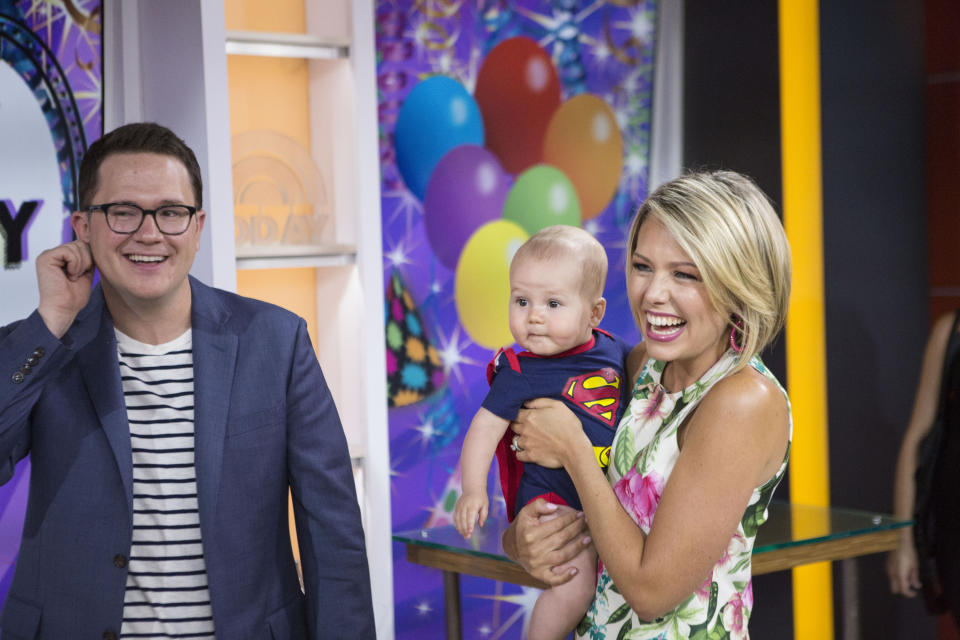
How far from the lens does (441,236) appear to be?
13.1 ft

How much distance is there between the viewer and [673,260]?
1846 millimetres

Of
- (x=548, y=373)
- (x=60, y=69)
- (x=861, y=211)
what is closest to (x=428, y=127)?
(x=60, y=69)

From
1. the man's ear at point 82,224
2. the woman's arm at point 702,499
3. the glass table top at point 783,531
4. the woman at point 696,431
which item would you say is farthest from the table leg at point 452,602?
the man's ear at point 82,224

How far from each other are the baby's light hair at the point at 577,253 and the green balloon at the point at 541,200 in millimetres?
1762

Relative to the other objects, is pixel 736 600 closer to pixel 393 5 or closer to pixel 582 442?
pixel 582 442

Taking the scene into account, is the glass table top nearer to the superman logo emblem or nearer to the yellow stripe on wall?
the superman logo emblem

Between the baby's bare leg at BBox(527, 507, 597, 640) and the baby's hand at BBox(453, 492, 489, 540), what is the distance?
7.7 inches

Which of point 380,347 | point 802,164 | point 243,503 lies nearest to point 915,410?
point 802,164

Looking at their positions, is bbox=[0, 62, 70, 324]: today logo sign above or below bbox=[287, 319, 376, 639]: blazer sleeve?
above

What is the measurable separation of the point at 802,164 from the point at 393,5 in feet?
5.04

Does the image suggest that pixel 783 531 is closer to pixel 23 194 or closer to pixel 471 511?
pixel 471 511

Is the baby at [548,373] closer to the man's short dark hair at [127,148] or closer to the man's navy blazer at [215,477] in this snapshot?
the man's navy blazer at [215,477]

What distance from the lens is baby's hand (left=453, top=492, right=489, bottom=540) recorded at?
2.24 metres

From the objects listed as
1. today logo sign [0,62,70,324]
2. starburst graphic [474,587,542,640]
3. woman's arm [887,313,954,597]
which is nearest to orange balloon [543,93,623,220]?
woman's arm [887,313,954,597]
